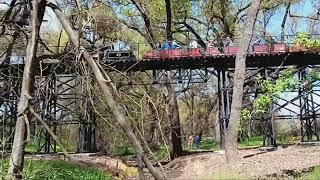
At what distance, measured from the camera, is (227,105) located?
29.7 meters

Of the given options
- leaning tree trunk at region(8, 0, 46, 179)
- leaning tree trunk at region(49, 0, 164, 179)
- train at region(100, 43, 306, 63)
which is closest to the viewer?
leaning tree trunk at region(49, 0, 164, 179)

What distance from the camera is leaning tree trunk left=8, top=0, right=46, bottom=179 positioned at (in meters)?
5.65

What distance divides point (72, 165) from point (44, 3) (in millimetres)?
15015

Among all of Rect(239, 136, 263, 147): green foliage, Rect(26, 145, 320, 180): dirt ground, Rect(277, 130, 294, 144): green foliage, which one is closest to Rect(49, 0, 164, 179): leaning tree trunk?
Rect(26, 145, 320, 180): dirt ground

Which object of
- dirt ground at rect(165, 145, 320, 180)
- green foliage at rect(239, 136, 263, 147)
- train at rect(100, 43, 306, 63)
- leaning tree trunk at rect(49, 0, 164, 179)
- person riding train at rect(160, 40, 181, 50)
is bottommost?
green foliage at rect(239, 136, 263, 147)

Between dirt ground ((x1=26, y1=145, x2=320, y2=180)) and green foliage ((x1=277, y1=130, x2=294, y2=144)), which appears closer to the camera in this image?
dirt ground ((x1=26, y1=145, x2=320, y2=180))

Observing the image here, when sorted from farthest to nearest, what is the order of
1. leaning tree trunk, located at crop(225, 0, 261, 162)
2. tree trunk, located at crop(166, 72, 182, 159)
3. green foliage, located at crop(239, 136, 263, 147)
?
green foliage, located at crop(239, 136, 263, 147) < tree trunk, located at crop(166, 72, 182, 159) < leaning tree trunk, located at crop(225, 0, 261, 162)

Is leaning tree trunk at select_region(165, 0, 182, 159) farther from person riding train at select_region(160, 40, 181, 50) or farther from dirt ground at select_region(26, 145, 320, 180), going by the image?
dirt ground at select_region(26, 145, 320, 180)

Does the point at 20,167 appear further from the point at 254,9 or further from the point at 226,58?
the point at 226,58

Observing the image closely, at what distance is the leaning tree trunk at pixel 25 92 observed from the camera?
18.5 feet

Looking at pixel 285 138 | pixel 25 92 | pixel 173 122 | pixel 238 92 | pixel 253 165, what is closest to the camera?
pixel 25 92

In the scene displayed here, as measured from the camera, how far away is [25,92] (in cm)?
564

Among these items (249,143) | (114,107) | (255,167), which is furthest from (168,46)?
(114,107)

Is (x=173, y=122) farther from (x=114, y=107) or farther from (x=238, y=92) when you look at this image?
(x=114, y=107)
